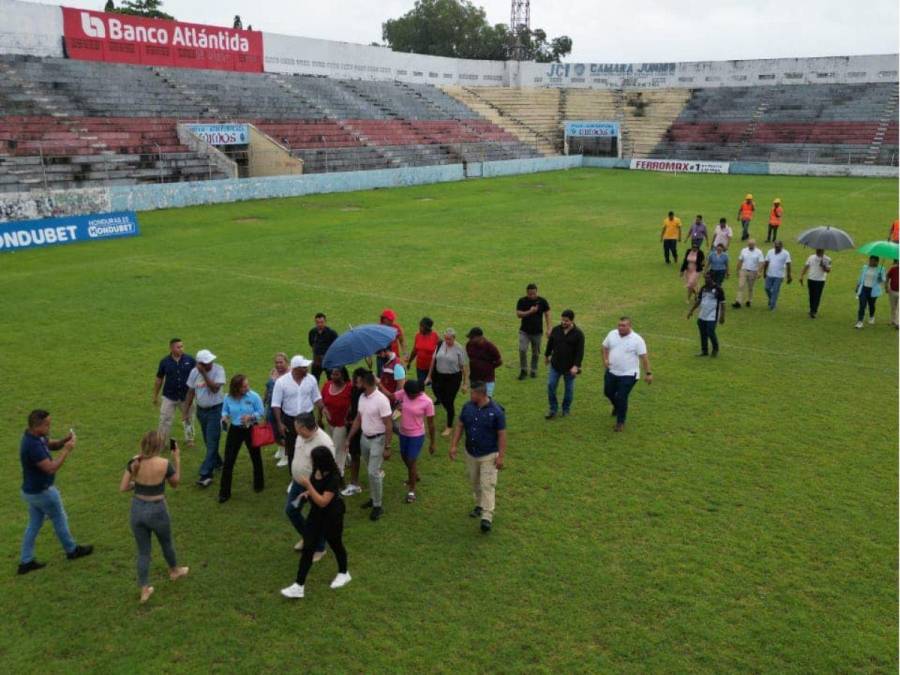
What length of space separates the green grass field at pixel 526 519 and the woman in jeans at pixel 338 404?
0.80 m

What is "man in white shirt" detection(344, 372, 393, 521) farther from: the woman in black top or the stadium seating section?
the stadium seating section

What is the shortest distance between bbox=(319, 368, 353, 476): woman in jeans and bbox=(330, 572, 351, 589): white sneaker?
68.5 inches

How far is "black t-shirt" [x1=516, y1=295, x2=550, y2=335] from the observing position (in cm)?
1281

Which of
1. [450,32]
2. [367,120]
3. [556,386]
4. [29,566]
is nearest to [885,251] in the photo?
[556,386]

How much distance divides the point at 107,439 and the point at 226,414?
2.97m

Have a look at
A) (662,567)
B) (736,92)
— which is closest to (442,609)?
(662,567)

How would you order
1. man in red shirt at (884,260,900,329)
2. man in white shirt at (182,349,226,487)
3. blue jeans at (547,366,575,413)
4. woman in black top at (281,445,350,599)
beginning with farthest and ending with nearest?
man in red shirt at (884,260,900,329) < blue jeans at (547,366,575,413) < man in white shirt at (182,349,226,487) < woman in black top at (281,445,350,599)

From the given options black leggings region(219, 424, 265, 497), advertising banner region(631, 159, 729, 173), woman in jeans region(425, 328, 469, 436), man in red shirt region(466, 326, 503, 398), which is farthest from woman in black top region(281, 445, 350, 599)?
advertising banner region(631, 159, 729, 173)

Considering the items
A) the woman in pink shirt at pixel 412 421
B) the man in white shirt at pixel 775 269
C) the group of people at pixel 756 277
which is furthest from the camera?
the man in white shirt at pixel 775 269

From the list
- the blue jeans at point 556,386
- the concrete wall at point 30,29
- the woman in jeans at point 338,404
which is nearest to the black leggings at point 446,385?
the blue jeans at point 556,386

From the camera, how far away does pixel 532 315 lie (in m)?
12.9

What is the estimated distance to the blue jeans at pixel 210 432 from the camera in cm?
945

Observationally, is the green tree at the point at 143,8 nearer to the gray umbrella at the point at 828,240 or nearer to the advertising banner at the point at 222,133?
the advertising banner at the point at 222,133

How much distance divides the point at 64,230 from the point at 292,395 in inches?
877
